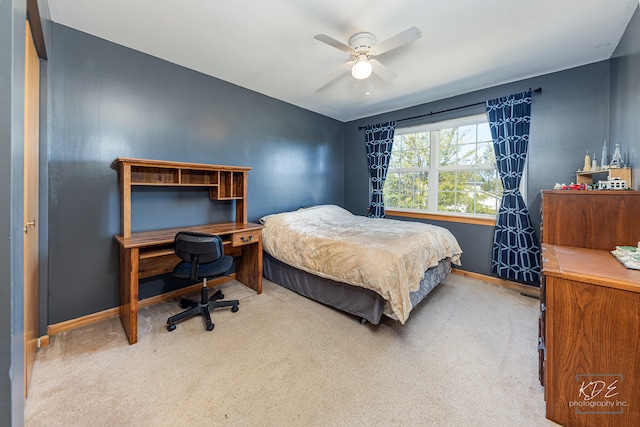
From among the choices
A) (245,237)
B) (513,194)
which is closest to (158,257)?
(245,237)

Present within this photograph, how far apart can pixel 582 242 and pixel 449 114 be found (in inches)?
96.1

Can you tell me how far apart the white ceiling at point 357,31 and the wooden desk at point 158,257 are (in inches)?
69.1

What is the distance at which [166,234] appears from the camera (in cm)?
241

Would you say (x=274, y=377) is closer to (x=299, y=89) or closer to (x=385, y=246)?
(x=385, y=246)

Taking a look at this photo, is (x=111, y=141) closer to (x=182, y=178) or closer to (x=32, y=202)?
(x=182, y=178)

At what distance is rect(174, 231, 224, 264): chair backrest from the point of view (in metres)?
2.08

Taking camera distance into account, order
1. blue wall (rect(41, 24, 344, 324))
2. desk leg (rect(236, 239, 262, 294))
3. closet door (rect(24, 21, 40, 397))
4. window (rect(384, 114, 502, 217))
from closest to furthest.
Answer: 1. closet door (rect(24, 21, 40, 397))
2. blue wall (rect(41, 24, 344, 324))
3. desk leg (rect(236, 239, 262, 294))
4. window (rect(384, 114, 502, 217))

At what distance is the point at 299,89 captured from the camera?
338cm

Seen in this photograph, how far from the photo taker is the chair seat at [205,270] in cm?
216

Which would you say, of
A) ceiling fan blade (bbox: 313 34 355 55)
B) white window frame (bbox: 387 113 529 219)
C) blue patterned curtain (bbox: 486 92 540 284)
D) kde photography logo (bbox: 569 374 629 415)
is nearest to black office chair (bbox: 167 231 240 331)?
ceiling fan blade (bbox: 313 34 355 55)

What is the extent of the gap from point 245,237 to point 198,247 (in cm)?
66

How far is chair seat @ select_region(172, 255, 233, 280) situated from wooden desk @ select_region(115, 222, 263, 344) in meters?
0.17

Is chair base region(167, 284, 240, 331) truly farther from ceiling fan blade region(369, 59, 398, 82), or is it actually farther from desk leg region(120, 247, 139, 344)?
ceiling fan blade region(369, 59, 398, 82)

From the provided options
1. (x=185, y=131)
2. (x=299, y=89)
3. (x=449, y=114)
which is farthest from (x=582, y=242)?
(x=185, y=131)
